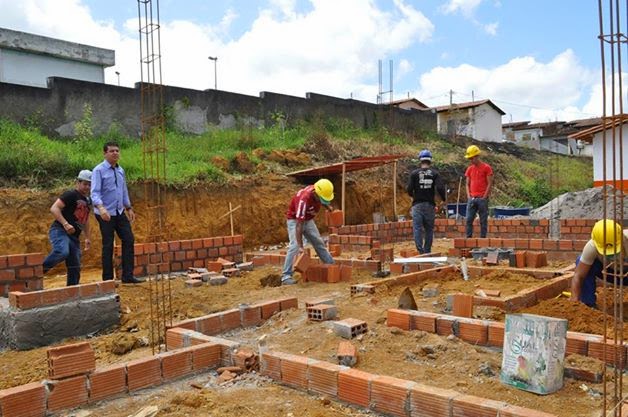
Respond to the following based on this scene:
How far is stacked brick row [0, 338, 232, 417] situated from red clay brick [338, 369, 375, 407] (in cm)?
103

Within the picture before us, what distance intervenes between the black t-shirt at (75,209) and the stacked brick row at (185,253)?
1.28 m

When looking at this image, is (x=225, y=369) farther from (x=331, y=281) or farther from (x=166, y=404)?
(x=331, y=281)

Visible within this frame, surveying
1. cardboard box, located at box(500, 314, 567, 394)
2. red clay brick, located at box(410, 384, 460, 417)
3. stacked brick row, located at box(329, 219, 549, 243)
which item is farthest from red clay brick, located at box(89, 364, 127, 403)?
stacked brick row, located at box(329, 219, 549, 243)

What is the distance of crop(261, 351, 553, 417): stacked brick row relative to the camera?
253 centimetres

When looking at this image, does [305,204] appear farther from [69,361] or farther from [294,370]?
[69,361]

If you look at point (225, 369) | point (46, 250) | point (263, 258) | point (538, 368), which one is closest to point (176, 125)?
point (46, 250)

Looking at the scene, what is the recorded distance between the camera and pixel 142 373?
3.31 metres

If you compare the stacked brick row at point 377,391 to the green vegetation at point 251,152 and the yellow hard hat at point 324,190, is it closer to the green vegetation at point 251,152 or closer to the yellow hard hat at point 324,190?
the yellow hard hat at point 324,190

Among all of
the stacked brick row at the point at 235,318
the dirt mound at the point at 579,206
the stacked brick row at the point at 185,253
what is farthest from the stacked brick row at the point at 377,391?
the dirt mound at the point at 579,206

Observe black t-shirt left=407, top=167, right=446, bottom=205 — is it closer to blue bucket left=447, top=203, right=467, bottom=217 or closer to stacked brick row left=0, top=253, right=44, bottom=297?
stacked brick row left=0, top=253, right=44, bottom=297

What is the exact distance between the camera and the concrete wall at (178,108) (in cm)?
1159

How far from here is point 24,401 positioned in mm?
2854

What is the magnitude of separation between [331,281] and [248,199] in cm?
582

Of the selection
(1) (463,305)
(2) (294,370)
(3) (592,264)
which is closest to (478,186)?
(3) (592,264)
